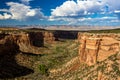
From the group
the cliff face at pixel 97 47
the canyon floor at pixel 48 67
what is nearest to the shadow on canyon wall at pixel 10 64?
the canyon floor at pixel 48 67

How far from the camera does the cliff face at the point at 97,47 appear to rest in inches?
3369

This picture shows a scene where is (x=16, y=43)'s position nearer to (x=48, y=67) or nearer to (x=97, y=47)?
(x=48, y=67)

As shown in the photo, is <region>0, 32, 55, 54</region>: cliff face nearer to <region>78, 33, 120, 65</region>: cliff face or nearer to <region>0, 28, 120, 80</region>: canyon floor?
<region>0, 28, 120, 80</region>: canyon floor

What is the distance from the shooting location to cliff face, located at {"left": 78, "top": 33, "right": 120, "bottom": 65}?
85.6 metres

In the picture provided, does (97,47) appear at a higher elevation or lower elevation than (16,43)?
higher

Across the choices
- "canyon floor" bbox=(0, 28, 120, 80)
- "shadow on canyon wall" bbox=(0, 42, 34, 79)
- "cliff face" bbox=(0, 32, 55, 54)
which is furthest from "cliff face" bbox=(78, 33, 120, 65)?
"cliff face" bbox=(0, 32, 55, 54)

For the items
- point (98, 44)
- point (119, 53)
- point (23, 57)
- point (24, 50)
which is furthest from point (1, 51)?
point (119, 53)

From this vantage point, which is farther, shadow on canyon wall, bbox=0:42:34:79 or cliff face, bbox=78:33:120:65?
shadow on canyon wall, bbox=0:42:34:79

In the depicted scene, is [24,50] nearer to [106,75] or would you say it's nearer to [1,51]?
[1,51]

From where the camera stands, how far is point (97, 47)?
9100cm

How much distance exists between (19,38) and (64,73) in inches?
2530

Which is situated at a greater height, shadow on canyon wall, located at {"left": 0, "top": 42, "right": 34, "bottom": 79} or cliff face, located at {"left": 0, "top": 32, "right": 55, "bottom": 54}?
cliff face, located at {"left": 0, "top": 32, "right": 55, "bottom": 54}

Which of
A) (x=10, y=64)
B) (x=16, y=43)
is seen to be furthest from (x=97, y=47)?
(x=16, y=43)

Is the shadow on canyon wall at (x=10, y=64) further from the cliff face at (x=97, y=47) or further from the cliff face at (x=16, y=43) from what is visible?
the cliff face at (x=97, y=47)
